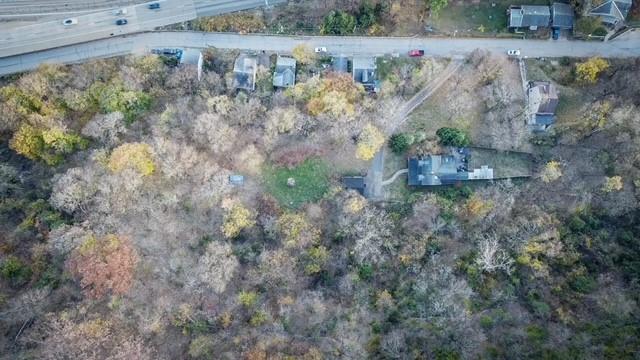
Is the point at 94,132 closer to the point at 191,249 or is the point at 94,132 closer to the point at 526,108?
the point at 191,249

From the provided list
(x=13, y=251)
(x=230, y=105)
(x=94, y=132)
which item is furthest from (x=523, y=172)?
(x=13, y=251)

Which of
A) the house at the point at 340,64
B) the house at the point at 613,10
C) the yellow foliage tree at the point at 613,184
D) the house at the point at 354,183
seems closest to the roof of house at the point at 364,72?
the house at the point at 340,64

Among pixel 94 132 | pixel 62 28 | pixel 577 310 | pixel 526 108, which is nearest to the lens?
pixel 577 310

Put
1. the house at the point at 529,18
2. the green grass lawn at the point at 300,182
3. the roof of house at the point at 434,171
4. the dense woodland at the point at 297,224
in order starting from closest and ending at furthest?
the dense woodland at the point at 297,224 < the green grass lawn at the point at 300,182 < the roof of house at the point at 434,171 < the house at the point at 529,18

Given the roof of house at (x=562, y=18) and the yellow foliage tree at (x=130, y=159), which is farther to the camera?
the roof of house at (x=562, y=18)

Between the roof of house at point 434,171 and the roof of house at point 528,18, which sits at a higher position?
the roof of house at point 528,18

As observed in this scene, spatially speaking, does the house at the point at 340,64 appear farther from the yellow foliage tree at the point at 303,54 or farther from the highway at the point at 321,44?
the yellow foliage tree at the point at 303,54
